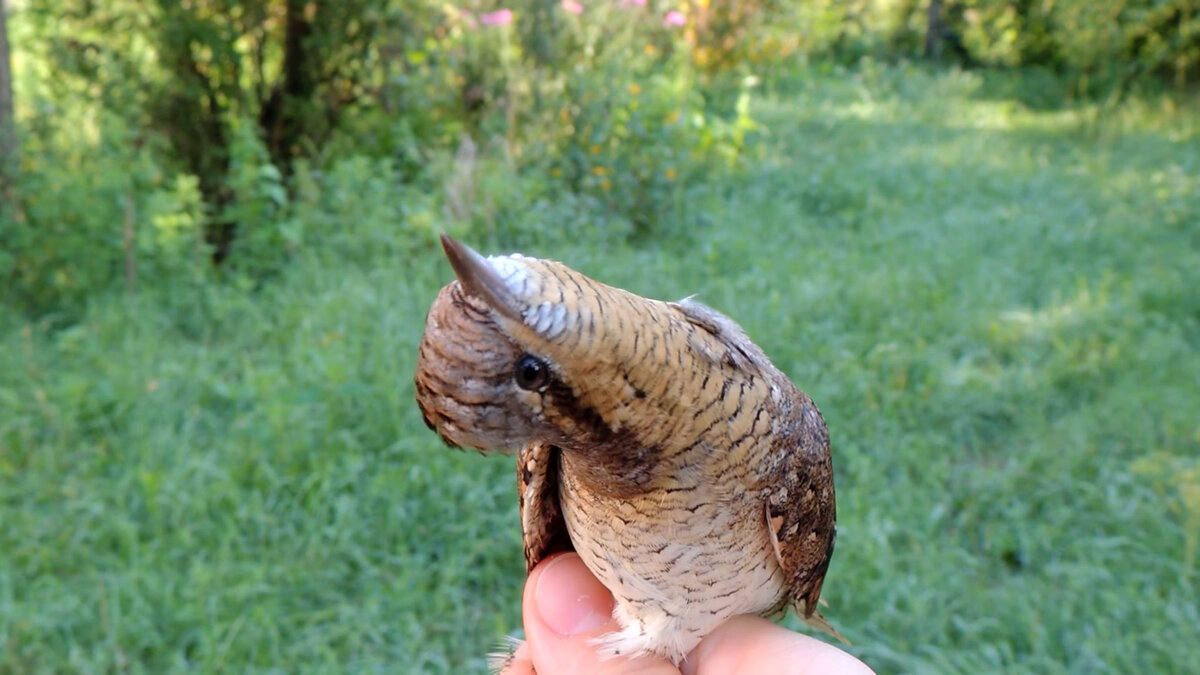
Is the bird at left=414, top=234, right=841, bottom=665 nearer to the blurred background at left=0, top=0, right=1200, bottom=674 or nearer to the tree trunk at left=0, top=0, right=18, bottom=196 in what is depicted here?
the blurred background at left=0, top=0, right=1200, bottom=674

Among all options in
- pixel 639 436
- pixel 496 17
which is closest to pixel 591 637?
pixel 639 436

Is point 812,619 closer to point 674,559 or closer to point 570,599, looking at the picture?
point 570,599

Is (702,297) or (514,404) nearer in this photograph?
(514,404)

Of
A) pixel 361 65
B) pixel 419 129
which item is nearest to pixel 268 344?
pixel 419 129

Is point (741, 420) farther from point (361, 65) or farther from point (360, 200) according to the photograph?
point (361, 65)

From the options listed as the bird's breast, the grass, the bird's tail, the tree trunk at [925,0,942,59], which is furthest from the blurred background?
the tree trunk at [925,0,942,59]

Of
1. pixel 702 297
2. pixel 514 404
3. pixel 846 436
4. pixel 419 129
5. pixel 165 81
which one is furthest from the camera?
pixel 419 129

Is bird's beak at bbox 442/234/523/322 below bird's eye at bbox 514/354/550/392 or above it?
above
